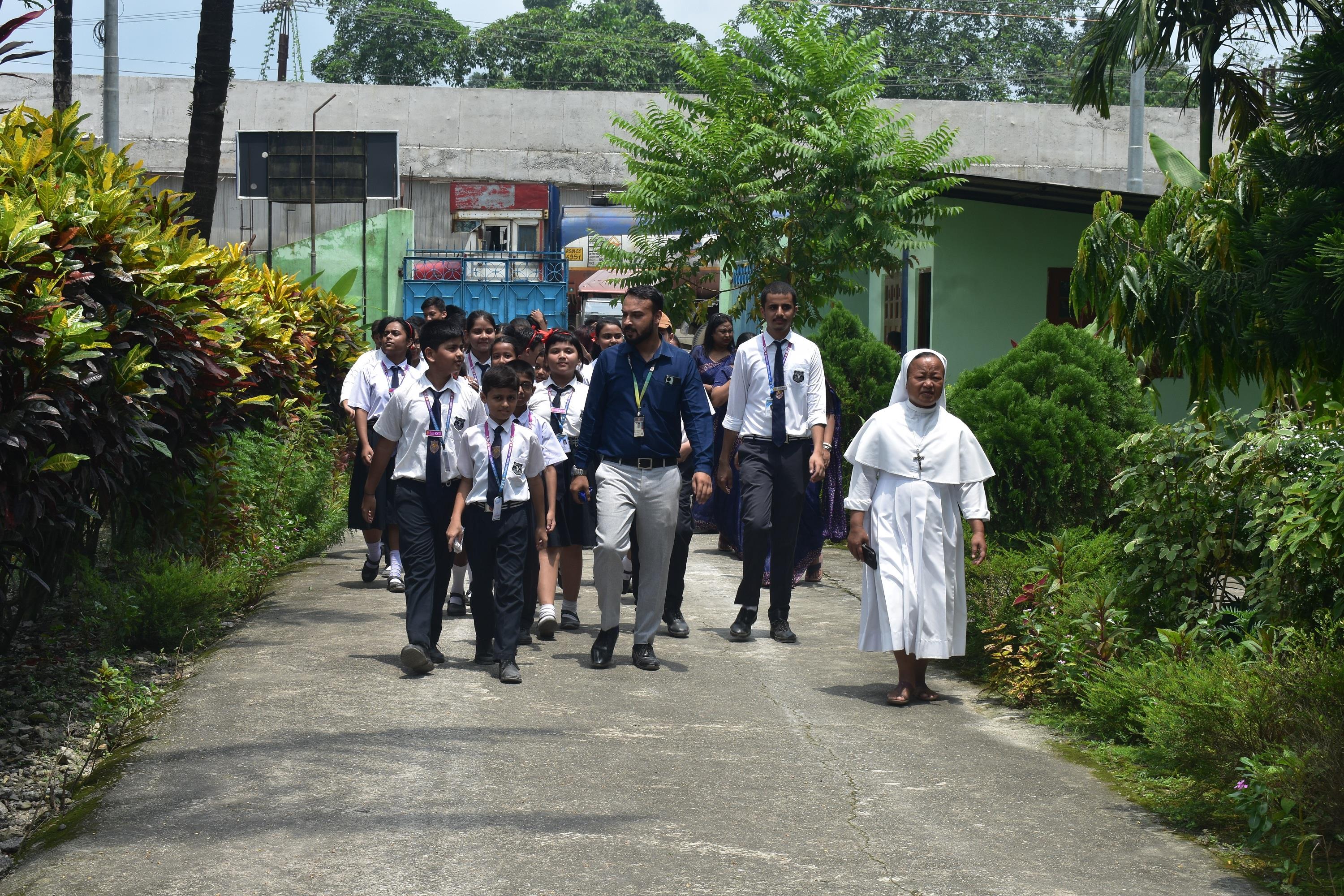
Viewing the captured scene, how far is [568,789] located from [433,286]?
80.4 feet

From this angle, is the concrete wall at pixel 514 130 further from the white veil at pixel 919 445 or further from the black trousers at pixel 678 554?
the white veil at pixel 919 445

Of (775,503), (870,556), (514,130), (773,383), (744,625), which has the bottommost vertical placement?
(744,625)

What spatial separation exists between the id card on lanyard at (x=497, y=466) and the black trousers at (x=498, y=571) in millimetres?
40

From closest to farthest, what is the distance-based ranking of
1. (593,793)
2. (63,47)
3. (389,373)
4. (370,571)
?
(593,793), (370,571), (389,373), (63,47)

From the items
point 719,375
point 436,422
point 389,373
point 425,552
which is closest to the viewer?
point 425,552

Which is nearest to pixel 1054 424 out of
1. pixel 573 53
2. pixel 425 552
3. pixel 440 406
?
pixel 440 406

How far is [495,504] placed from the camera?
7.43 meters

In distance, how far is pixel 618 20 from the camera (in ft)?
221

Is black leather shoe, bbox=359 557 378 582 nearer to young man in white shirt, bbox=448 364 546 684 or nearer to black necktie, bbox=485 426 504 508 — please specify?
young man in white shirt, bbox=448 364 546 684

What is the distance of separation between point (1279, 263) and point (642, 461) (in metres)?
4.18

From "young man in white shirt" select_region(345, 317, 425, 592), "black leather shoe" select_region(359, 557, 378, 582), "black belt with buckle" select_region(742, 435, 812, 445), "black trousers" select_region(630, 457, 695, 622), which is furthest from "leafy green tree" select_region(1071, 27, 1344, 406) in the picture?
"black leather shoe" select_region(359, 557, 378, 582)

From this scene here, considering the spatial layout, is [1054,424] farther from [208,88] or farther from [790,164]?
[790,164]

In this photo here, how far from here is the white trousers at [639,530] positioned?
7.53 meters

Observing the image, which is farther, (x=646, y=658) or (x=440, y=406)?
(x=440, y=406)
